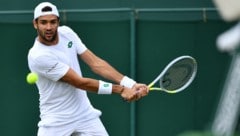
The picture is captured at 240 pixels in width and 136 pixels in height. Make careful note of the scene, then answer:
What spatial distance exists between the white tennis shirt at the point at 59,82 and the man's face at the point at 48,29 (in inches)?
1.8

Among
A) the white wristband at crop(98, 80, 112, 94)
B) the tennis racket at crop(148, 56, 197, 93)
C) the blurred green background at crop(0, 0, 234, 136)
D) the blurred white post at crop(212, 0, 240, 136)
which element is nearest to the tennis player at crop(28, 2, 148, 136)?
the white wristband at crop(98, 80, 112, 94)

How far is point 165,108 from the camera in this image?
731cm

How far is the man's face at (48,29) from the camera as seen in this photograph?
538 centimetres

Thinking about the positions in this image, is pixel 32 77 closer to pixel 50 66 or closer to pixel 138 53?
pixel 50 66

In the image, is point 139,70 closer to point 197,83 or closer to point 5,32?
point 197,83

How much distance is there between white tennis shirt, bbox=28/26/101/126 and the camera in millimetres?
5309

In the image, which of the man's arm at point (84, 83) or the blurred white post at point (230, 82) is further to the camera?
the man's arm at point (84, 83)

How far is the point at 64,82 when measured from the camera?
17.9 feet

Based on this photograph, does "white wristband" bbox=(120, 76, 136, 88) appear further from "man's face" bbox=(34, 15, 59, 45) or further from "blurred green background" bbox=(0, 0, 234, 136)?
"blurred green background" bbox=(0, 0, 234, 136)

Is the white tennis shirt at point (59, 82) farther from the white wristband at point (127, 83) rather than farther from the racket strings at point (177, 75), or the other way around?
the racket strings at point (177, 75)

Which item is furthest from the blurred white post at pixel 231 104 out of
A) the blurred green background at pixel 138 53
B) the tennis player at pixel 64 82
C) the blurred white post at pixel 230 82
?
the blurred green background at pixel 138 53

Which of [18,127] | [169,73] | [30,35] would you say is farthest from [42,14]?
[18,127]

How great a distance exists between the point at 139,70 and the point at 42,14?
1989 mm

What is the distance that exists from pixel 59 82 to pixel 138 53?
1.90 m
